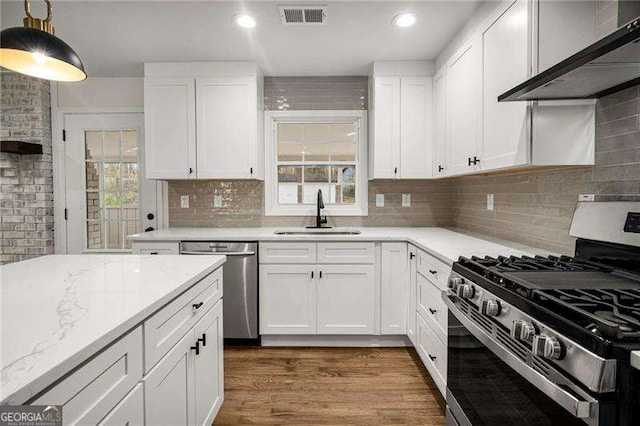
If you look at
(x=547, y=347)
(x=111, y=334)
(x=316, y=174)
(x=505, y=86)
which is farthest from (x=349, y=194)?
(x=111, y=334)

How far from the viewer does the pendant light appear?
1330 millimetres

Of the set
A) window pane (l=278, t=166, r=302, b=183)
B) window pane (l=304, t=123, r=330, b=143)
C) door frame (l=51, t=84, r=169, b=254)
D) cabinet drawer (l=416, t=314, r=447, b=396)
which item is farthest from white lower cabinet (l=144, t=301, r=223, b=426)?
window pane (l=304, t=123, r=330, b=143)

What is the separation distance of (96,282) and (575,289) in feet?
5.46

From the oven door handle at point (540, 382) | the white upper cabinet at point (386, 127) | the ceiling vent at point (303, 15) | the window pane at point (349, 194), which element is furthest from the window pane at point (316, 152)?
the oven door handle at point (540, 382)

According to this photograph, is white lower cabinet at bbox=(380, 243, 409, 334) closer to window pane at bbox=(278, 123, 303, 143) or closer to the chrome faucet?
the chrome faucet

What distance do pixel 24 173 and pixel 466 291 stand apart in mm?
4075

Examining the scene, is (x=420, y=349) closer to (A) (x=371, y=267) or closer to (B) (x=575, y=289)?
(A) (x=371, y=267)

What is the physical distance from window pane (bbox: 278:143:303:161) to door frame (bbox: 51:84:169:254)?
121cm

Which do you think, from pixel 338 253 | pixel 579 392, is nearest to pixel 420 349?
pixel 338 253

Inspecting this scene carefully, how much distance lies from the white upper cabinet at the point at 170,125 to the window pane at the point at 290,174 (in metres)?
0.87

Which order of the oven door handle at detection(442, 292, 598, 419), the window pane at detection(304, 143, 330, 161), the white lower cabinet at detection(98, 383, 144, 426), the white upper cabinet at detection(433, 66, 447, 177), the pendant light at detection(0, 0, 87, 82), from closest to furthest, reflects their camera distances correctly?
→ 1. the oven door handle at detection(442, 292, 598, 419)
2. the white lower cabinet at detection(98, 383, 144, 426)
3. the pendant light at detection(0, 0, 87, 82)
4. the white upper cabinet at detection(433, 66, 447, 177)
5. the window pane at detection(304, 143, 330, 161)

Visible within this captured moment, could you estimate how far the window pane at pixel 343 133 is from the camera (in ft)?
11.5

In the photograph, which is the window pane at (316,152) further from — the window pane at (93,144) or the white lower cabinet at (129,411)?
the white lower cabinet at (129,411)

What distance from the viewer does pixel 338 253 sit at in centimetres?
281
